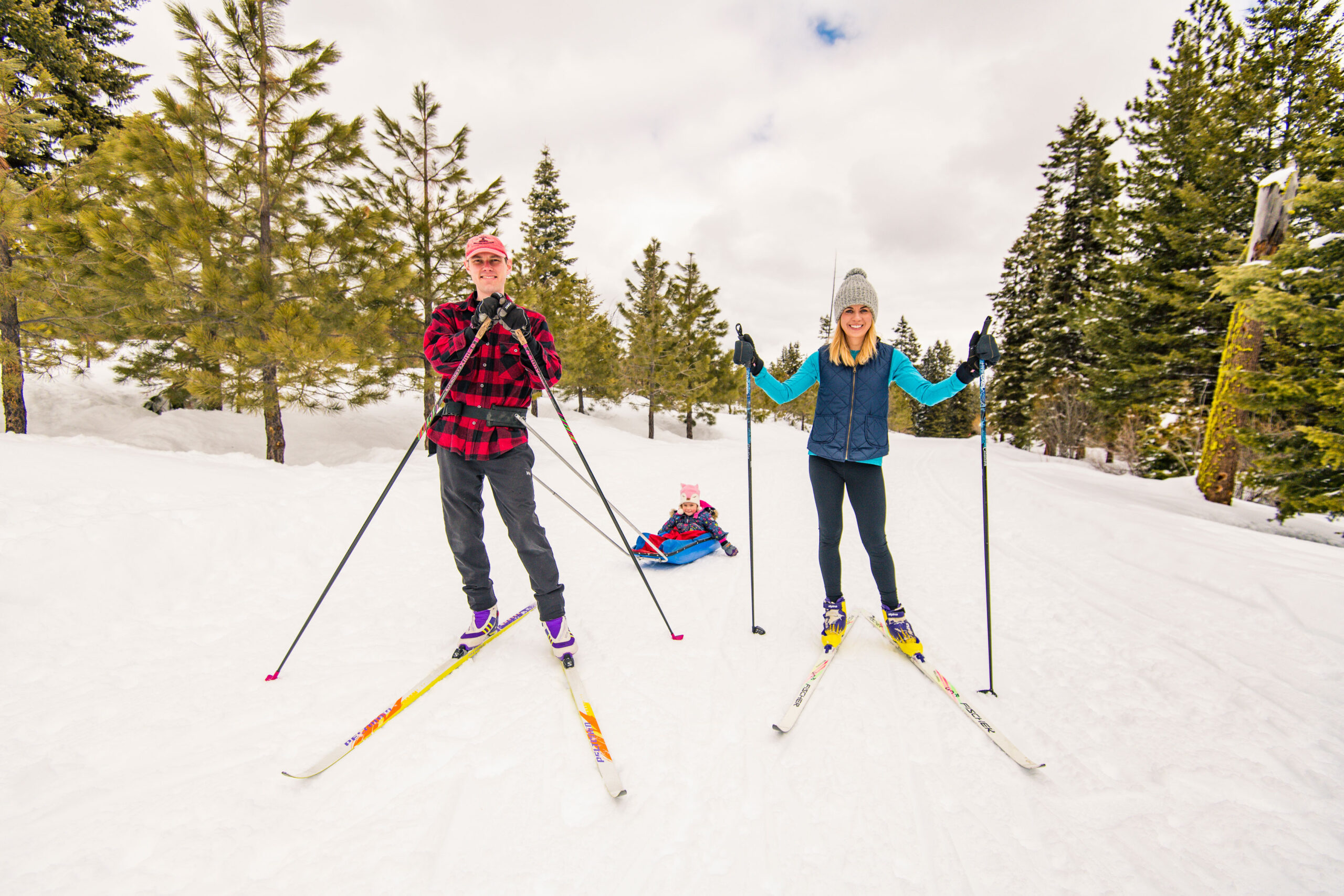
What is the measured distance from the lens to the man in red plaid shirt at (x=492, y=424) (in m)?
2.91

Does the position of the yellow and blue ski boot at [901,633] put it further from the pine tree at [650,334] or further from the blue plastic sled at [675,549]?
the pine tree at [650,334]

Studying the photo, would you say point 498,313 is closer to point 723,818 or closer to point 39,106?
point 723,818

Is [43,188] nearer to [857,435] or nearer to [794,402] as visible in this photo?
[857,435]

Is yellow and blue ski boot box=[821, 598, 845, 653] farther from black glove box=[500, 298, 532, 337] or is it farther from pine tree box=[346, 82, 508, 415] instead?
pine tree box=[346, 82, 508, 415]

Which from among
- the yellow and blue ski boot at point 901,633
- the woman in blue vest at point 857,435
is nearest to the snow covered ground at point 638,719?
the yellow and blue ski boot at point 901,633

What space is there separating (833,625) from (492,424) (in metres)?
2.59

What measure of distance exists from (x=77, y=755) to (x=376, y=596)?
186 cm

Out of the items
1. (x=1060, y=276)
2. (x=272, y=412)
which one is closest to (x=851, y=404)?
(x=272, y=412)

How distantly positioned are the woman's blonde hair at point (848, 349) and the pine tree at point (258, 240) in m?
7.75

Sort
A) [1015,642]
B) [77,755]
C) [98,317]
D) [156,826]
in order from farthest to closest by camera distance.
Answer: [98,317]
[1015,642]
[77,755]
[156,826]

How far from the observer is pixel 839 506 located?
3336 mm

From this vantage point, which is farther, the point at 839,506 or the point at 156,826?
the point at 839,506

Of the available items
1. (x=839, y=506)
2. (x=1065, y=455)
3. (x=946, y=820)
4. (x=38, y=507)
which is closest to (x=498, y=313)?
(x=839, y=506)

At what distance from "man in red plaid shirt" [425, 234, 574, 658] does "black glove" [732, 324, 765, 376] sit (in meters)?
1.30
